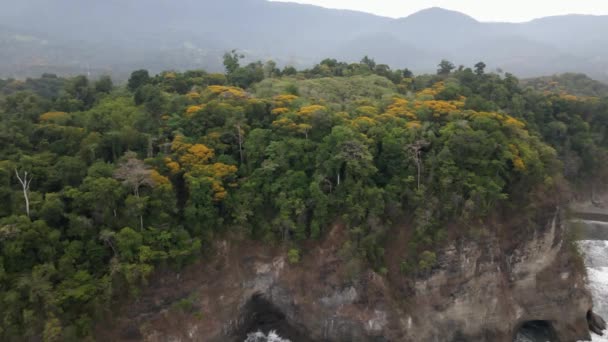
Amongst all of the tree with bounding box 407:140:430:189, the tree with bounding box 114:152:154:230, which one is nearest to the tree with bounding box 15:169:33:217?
the tree with bounding box 114:152:154:230

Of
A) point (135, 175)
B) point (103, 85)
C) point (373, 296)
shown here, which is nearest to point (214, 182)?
Result: point (135, 175)

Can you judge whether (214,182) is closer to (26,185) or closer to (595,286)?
(26,185)

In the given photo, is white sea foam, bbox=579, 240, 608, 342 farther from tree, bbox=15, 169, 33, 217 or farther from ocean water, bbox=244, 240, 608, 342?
tree, bbox=15, 169, 33, 217

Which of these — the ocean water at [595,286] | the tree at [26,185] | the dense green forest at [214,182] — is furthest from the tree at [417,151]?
the tree at [26,185]

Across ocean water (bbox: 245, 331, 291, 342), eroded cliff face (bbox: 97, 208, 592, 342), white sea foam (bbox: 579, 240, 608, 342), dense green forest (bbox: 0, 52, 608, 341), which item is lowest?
ocean water (bbox: 245, 331, 291, 342)

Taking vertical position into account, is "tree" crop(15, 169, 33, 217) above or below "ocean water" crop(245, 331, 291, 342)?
above

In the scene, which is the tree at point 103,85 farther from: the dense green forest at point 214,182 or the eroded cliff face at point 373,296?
the eroded cliff face at point 373,296
